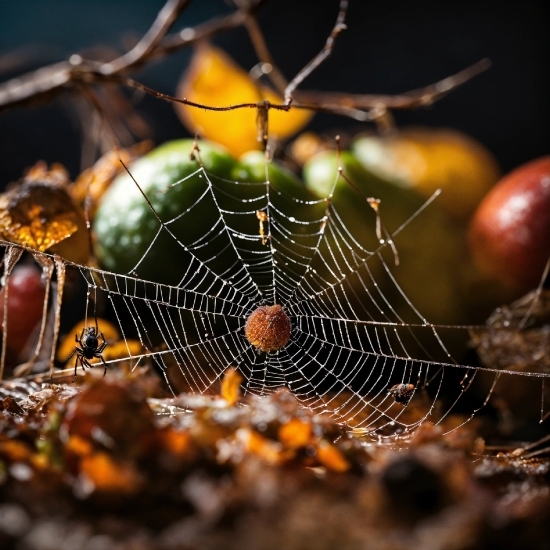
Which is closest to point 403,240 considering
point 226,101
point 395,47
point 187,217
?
point 187,217

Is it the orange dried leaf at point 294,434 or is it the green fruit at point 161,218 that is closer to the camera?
the orange dried leaf at point 294,434

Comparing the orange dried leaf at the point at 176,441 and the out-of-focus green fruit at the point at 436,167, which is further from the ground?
the out-of-focus green fruit at the point at 436,167

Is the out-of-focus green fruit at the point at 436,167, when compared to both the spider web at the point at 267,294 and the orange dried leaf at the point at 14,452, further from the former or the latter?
the orange dried leaf at the point at 14,452

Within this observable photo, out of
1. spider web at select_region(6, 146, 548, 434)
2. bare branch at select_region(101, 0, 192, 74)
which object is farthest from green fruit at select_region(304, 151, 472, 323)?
bare branch at select_region(101, 0, 192, 74)

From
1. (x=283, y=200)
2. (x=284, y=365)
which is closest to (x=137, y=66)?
(x=283, y=200)

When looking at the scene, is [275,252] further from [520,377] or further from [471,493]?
[471,493]

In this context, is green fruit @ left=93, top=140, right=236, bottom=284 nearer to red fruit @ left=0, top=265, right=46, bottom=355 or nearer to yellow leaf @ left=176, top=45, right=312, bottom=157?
red fruit @ left=0, top=265, right=46, bottom=355

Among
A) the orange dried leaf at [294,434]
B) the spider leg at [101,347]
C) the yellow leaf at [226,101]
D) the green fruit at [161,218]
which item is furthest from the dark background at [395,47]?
the orange dried leaf at [294,434]
